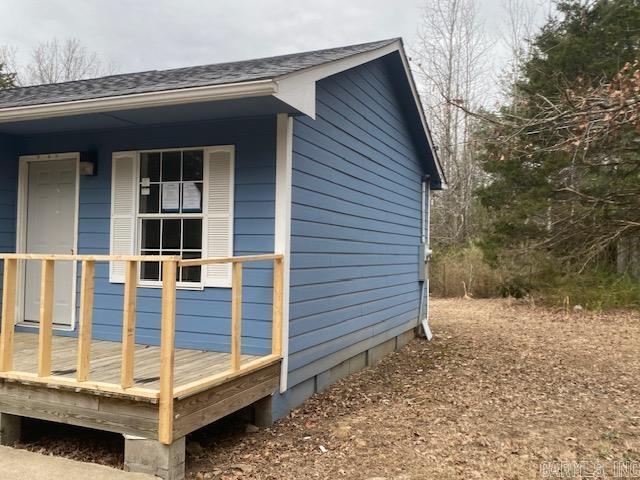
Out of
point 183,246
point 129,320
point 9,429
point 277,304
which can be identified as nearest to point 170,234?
point 183,246

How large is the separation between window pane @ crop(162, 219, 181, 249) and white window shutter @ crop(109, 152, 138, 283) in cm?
31

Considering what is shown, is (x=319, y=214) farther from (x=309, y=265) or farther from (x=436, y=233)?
(x=436, y=233)

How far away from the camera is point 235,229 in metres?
4.79

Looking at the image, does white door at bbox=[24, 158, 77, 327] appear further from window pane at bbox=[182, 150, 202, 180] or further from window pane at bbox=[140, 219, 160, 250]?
window pane at bbox=[182, 150, 202, 180]

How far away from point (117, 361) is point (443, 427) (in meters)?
2.79

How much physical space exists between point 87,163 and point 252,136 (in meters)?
1.86

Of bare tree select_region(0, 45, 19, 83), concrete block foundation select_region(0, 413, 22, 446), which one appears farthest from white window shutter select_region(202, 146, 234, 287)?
bare tree select_region(0, 45, 19, 83)

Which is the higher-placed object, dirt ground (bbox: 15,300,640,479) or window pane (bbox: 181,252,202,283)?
window pane (bbox: 181,252,202,283)

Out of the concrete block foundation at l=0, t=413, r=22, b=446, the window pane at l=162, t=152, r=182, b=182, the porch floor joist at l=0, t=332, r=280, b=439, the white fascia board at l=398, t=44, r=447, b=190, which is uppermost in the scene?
the white fascia board at l=398, t=44, r=447, b=190

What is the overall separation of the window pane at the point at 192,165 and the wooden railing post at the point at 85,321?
167 centimetres

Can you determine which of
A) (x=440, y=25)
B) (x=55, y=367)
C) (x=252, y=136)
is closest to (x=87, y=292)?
(x=55, y=367)

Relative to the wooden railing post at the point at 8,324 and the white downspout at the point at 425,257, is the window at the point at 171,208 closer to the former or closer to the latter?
the wooden railing post at the point at 8,324

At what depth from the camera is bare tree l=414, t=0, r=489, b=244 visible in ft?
67.1

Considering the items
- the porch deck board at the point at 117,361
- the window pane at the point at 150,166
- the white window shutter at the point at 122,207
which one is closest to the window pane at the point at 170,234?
the white window shutter at the point at 122,207
